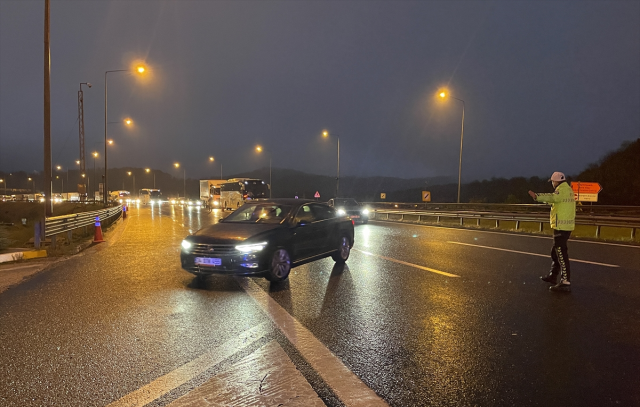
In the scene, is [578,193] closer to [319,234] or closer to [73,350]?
[319,234]

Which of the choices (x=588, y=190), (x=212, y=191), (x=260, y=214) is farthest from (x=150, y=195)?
(x=260, y=214)

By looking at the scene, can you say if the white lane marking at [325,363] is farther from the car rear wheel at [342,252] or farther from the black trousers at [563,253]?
the black trousers at [563,253]

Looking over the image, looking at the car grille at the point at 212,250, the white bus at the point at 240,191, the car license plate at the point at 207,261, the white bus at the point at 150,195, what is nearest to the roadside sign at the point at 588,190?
the car grille at the point at 212,250

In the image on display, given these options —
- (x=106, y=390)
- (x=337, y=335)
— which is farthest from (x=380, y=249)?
(x=106, y=390)

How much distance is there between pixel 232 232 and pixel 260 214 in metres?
1.16

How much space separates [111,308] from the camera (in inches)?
240

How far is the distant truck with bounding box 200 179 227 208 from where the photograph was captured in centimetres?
4631

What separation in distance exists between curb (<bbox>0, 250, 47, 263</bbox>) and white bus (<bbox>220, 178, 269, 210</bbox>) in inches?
1134

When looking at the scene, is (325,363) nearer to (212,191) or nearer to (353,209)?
(353,209)

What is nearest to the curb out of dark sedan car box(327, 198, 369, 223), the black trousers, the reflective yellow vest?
the reflective yellow vest

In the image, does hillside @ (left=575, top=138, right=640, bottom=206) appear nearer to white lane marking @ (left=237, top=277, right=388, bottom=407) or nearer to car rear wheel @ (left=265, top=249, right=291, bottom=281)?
car rear wheel @ (left=265, top=249, right=291, bottom=281)

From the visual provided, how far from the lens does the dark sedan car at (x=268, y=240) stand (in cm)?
720

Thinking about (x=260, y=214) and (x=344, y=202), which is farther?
(x=344, y=202)

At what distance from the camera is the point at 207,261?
23.9ft
